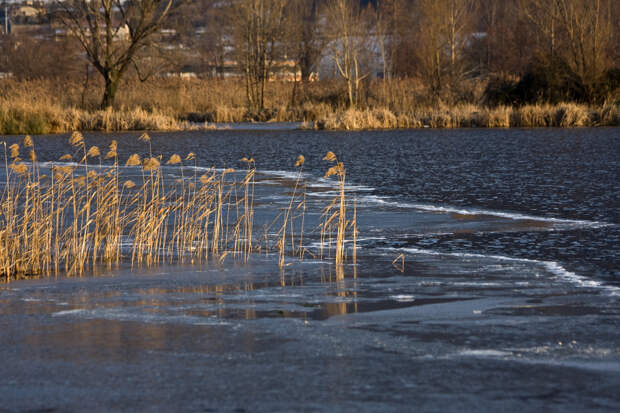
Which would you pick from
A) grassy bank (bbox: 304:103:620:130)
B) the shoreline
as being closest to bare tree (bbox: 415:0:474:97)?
the shoreline

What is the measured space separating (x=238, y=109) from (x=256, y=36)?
5.62m

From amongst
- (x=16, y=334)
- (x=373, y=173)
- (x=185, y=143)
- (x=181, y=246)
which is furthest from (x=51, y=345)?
(x=185, y=143)

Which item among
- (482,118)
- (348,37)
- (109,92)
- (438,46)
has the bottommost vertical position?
(482,118)

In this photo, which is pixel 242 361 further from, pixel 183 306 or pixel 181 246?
pixel 181 246

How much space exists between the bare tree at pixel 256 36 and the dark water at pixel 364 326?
32.0 metres

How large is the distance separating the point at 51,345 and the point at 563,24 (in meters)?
33.3

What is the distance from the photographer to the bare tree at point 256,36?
42562mm

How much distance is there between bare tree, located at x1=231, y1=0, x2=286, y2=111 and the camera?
140 ft

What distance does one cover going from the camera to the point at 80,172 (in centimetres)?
1780

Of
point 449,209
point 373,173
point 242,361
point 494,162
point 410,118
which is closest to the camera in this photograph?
point 242,361

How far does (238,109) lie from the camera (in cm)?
3919

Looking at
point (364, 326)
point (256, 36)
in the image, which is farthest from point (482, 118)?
point (364, 326)

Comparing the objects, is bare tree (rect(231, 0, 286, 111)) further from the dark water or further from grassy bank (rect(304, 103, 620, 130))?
the dark water

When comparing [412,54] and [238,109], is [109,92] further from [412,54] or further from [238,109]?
[412,54]
